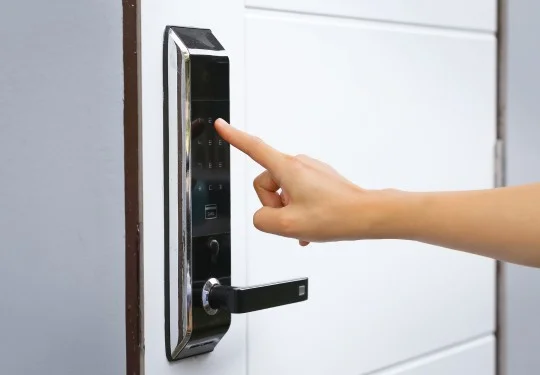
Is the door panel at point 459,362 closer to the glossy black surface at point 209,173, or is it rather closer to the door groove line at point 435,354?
the door groove line at point 435,354

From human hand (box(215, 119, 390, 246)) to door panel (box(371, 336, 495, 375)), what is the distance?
41cm

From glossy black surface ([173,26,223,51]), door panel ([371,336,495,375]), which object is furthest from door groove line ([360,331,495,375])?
glossy black surface ([173,26,223,51])

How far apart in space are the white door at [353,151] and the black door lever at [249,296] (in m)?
0.05

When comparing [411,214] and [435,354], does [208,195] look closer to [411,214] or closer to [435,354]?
[411,214]

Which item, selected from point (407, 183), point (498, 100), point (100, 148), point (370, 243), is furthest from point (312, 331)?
point (498, 100)

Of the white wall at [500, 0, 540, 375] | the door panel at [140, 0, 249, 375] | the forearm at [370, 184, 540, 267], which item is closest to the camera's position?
the forearm at [370, 184, 540, 267]

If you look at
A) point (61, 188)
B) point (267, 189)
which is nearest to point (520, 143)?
point (267, 189)

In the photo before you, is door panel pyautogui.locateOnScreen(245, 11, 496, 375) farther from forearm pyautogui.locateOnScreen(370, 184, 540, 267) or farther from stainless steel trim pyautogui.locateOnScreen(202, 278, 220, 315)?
forearm pyautogui.locateOnScreen(370, 184, 540, 267)

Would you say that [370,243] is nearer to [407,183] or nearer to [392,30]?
[407,183]

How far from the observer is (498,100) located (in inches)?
45.3

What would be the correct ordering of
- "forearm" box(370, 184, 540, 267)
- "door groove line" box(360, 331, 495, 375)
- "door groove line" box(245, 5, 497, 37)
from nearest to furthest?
"forearm" box(370, 184, 540, 267)
"door groove line" box(245, 5, 497, 37)
"door groove line" box(360, 331, 495, 375)

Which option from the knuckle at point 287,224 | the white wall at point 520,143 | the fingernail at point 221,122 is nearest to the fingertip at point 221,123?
the fingernail at point 221,122

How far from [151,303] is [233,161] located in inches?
6.7

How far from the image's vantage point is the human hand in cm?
61
